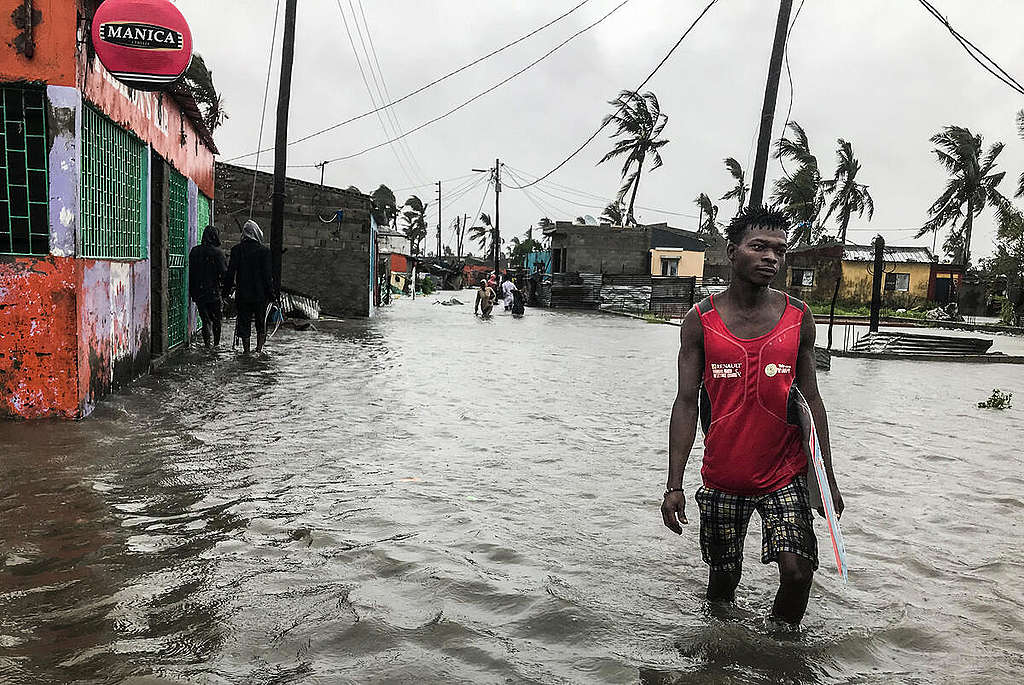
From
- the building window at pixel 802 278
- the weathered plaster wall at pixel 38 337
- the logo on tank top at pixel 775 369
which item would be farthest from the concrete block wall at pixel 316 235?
the building window at pixel 802 278

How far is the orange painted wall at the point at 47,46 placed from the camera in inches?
269

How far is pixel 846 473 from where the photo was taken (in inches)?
265

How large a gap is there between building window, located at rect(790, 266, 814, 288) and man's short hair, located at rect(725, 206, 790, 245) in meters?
43.4

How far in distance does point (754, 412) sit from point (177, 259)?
11.2 meters

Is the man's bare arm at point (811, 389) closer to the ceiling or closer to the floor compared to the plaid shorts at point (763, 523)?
closer to the ceiling

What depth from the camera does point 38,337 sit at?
7.01 meters

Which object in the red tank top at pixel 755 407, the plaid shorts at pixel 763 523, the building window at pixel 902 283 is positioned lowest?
the plaid shorts at pixel 763 523

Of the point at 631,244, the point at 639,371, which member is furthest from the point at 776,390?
the point at 631,244

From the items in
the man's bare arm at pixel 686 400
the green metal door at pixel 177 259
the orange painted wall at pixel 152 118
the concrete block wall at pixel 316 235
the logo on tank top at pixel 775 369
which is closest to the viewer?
the logo on tank top at pixel 775 369

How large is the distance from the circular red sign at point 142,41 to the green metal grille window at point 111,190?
584 millimetres

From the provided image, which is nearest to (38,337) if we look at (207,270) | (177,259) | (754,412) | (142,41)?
(142,41)

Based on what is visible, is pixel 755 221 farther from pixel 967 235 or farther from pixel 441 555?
pixel 967 235

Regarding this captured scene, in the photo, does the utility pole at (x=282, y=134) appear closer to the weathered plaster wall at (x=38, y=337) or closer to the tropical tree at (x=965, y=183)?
the weathered plaster wall at (x=38, y=337)

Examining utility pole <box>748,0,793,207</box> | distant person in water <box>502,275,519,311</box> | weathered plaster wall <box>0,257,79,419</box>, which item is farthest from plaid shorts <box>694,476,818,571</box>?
distant person in water <box>502,275,519,311</box>
